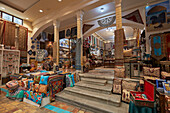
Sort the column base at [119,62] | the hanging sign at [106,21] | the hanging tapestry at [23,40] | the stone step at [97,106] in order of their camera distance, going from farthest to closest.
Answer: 1. the hanging tapestry at [23,40]
2. the hanging sign at [106,21]
3. the column base at [119,62]
4. the stone step at [97,106]

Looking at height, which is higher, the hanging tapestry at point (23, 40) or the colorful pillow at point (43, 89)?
the hanging tapestry at point (23, 40)

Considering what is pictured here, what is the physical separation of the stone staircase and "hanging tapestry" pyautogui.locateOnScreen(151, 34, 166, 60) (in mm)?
2569

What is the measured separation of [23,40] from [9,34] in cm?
110

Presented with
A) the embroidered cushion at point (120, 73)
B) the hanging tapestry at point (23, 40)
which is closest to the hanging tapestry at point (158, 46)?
the embroidered cushion at point (120, 73)

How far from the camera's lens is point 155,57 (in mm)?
3887

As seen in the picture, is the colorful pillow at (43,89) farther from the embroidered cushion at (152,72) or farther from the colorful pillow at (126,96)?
the embroidered cushion at (152,72)

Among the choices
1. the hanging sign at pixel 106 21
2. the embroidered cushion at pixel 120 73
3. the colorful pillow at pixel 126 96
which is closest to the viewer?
the colorful pillow at pixel 126 96

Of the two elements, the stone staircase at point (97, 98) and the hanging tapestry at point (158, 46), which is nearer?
the stone staircase at point (97, 98)

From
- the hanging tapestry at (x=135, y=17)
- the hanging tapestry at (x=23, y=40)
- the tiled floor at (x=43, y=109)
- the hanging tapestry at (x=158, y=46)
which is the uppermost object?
the hanging tapestry at (x=135, y=17)

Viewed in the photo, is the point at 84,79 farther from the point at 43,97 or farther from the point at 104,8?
the point at 104,8

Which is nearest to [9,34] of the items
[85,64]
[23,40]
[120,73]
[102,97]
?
[23,40]

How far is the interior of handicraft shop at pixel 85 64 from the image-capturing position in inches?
99.6

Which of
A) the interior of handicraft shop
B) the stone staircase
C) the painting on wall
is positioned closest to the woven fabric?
the interior of handicraft shop

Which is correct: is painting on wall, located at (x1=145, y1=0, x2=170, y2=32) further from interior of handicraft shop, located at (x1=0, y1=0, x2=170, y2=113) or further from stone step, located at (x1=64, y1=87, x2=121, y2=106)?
stone step, located at (x1=64, y1=87, x2=121, y2=106)
